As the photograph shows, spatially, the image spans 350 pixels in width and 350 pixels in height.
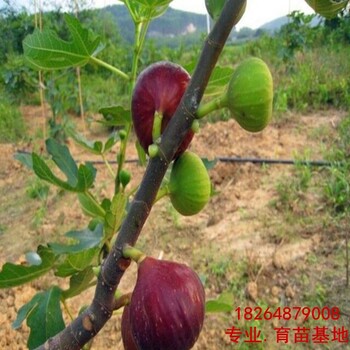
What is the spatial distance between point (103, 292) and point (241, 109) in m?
0.23

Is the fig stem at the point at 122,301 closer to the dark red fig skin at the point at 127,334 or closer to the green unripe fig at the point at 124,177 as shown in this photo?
the dark red fig skin at the point at 127,334

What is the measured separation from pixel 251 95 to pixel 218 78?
0.23 m

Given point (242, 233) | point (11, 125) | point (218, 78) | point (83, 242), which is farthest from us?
point (11, 125)

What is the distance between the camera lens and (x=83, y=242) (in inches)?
29.6

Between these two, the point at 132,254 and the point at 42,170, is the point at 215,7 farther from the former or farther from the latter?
the point at 42,170

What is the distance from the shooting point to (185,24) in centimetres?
3309

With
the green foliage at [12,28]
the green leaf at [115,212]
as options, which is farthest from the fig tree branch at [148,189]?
the green foliage at [12,28]

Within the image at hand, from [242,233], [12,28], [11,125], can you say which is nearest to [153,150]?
[242,233]

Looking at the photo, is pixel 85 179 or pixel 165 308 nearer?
pixel 165 308

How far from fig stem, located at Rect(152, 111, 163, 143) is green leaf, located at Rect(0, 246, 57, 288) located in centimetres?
36

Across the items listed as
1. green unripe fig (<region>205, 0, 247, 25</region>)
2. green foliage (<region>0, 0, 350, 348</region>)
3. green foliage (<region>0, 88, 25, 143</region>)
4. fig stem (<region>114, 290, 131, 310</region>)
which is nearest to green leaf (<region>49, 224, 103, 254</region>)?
green foliage (<region>0, 0, 350, 348</region>)

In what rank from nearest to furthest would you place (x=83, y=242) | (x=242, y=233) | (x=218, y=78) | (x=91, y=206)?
1. (x=218, y=78)
2. (x=83, y=242)
3. (x=91, y=206)
4. (x=242, y=233)

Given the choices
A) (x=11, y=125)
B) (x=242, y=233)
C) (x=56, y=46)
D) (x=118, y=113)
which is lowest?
(x=242, y=233)

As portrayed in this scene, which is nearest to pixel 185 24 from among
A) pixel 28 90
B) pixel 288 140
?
pixel 28 90
